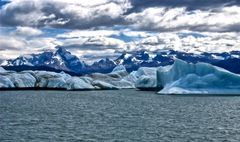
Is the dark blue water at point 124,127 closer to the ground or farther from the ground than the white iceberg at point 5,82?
closer to the ground

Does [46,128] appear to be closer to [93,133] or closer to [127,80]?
[93,133]

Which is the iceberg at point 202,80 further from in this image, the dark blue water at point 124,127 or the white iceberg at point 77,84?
the white iceberg at point 77,84

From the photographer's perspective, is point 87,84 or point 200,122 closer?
point 200,122

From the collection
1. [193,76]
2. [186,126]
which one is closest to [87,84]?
[193,76]

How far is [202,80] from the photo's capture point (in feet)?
332

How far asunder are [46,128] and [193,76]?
59593mm

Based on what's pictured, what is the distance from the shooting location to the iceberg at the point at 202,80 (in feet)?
326

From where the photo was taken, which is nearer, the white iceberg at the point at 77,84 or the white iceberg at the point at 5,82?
the white iceberg at the point at 5,82

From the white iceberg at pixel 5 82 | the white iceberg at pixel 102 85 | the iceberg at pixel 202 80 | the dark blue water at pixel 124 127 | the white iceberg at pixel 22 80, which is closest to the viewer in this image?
the dark blue water at pixel 124 127

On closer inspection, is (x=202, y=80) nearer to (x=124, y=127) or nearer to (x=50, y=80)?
(x=124, y=127)

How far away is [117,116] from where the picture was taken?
61.3m

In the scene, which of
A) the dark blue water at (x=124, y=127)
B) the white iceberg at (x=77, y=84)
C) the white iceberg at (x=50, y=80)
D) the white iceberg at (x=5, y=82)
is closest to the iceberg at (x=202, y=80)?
the dark blue water at (x=124, y=127)

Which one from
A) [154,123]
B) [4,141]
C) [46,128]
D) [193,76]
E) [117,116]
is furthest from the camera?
[193,76]

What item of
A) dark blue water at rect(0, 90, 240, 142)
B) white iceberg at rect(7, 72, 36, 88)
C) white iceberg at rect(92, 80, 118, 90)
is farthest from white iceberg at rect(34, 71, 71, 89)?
dark blue water at rect(0, 90, 240, 142)
